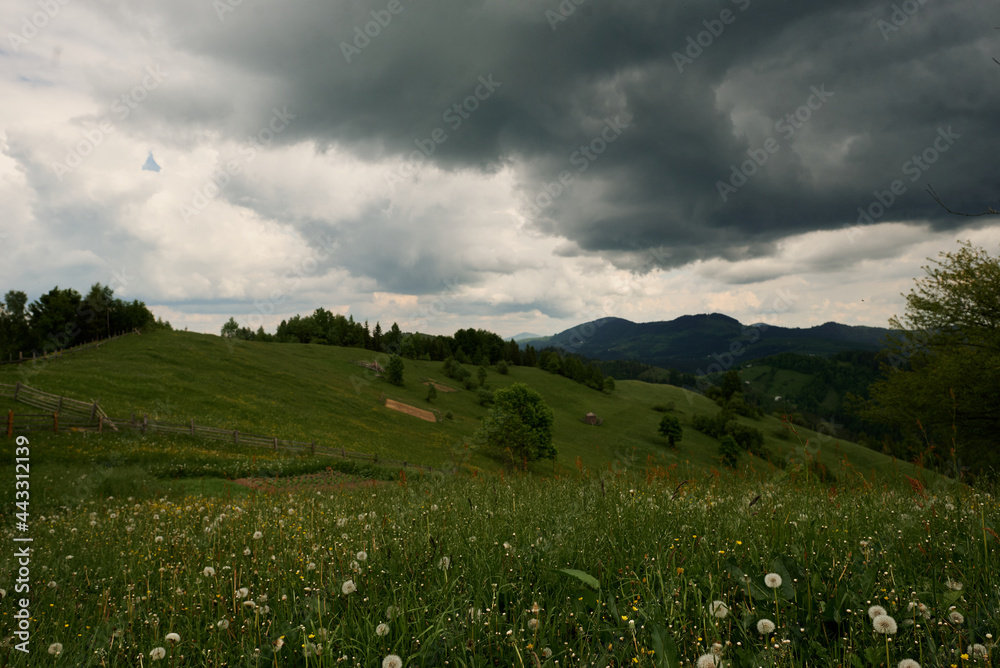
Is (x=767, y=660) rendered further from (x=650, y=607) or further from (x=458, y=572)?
(x=458, y=572)

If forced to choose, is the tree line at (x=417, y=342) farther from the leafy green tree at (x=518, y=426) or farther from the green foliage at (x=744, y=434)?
the leafy green tree at (x=518, y=426)

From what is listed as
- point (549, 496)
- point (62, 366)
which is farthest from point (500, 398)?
point (549, 496)

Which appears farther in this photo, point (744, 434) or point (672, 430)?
point (744, 434)

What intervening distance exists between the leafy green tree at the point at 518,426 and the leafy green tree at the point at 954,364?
29860mm

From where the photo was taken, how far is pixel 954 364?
79.6 feet

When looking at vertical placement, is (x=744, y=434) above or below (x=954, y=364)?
below

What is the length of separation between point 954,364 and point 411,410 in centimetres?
5706

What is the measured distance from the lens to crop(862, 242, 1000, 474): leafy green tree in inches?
958

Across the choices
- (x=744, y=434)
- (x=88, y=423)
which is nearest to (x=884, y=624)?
(x=88, y=423)

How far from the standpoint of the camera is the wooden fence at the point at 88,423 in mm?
27531

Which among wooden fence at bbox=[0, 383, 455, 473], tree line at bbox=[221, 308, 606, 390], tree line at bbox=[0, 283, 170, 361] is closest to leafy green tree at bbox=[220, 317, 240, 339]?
tree line at bbox=[221, 308, 606, 390]

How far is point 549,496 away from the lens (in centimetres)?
580

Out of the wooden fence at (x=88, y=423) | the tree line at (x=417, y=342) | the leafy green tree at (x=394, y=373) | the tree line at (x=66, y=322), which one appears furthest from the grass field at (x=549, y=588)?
the tree line at (x=417, y=342)

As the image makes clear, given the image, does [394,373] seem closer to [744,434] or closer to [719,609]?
[744,434]
